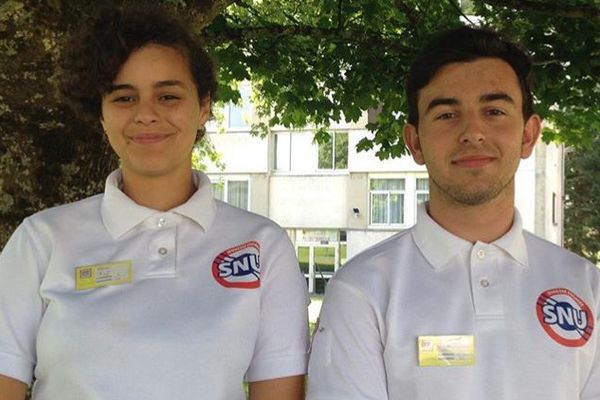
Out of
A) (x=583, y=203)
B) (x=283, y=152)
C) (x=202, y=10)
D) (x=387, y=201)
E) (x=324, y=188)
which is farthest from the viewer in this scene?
(x=583, y=203)

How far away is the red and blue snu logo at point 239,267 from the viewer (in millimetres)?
2301

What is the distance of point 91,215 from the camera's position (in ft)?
8.13

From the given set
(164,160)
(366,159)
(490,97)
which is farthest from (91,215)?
(366,159)

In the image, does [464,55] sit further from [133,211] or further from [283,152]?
[283,152]

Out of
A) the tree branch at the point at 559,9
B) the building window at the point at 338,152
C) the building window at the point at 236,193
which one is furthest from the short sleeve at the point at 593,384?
the building window at the point at 236,193

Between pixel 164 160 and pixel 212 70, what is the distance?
427 millimetres

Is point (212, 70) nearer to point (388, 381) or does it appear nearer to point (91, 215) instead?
point (91, 215)

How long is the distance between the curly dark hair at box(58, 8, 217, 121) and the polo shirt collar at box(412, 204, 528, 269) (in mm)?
844

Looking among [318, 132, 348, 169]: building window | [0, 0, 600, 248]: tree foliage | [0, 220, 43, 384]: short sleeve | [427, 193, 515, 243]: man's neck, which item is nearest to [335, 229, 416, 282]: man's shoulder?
[427, 193, 515, 243]: man's neck

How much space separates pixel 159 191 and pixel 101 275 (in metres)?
0.34

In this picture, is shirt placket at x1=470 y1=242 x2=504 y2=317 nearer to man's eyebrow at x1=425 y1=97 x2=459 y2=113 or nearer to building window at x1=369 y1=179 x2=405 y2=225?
man's eyebrow at x1=425 y1=97 x2=459 y2=113

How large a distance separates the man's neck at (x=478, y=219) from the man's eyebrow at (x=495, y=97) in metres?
0.29

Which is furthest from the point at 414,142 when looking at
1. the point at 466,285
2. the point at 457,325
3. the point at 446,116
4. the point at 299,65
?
the point at 299,65

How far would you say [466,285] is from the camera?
2.33 m
